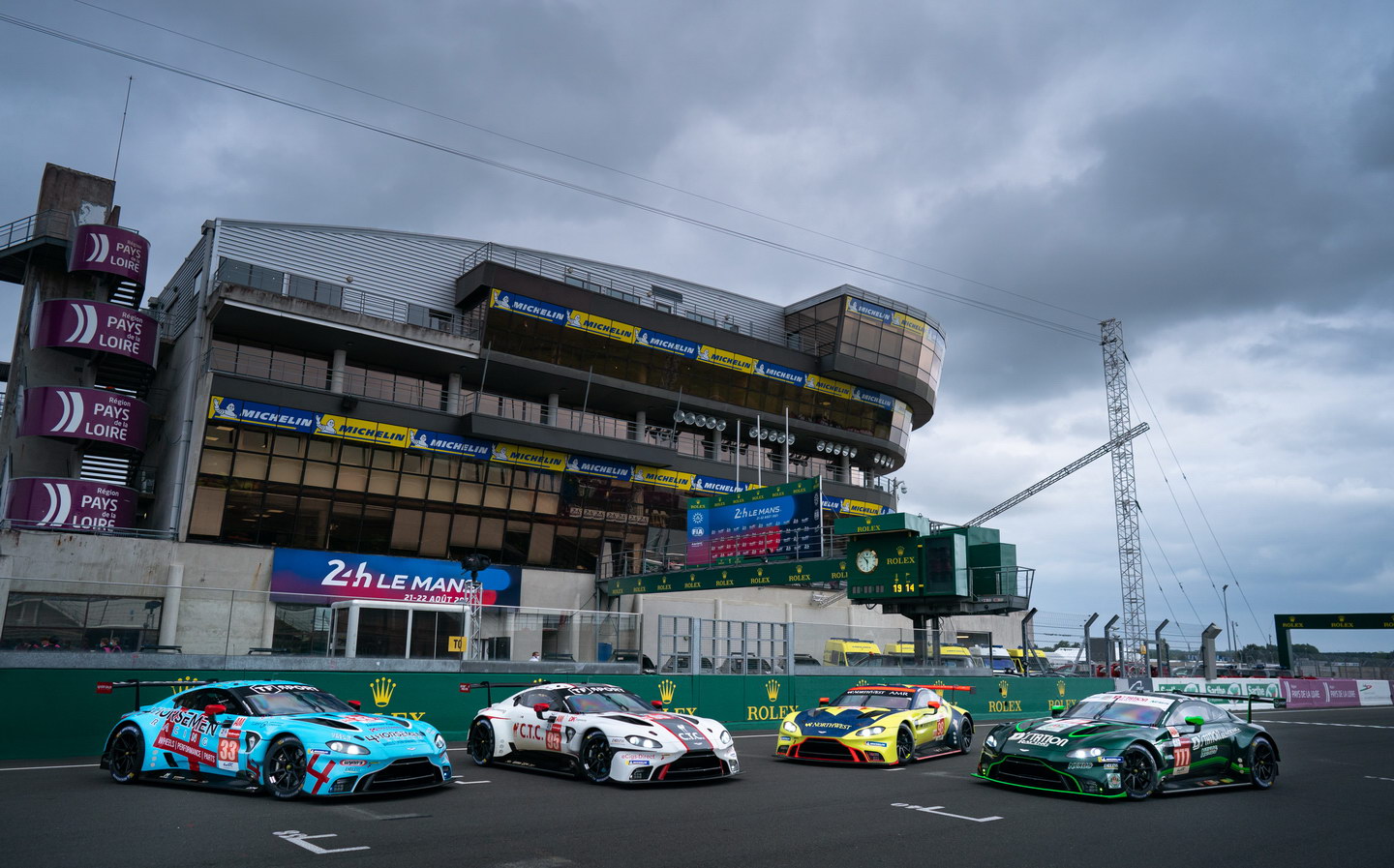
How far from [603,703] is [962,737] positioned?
724cm

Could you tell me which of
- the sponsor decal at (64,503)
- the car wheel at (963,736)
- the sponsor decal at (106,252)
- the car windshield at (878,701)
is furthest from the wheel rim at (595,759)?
the sponsor decal at (106,252)

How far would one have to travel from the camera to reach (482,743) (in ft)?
46.7

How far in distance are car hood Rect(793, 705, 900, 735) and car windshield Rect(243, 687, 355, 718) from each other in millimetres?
7229

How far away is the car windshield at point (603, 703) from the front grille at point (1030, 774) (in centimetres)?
502

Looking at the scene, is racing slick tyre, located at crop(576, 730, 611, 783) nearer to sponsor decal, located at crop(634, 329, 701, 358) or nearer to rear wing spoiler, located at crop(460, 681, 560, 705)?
rear wing spoiler, located at crop(460, 681, 560, 705)

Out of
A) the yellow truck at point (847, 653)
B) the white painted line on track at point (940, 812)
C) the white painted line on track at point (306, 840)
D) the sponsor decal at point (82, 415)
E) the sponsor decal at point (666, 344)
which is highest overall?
the sponsor decal at point (666, 344)

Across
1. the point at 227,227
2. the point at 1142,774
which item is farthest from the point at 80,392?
the point at 1142,774

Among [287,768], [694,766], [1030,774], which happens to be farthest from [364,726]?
[1030,774]

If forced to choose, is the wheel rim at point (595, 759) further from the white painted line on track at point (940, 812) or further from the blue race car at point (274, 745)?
the white painted line on track at point (940, 812)

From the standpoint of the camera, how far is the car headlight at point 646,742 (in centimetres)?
1218

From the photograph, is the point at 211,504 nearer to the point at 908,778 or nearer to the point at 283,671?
the point at 283,671

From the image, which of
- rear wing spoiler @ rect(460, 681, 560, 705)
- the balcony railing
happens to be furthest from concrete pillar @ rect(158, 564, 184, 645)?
the balcony railing

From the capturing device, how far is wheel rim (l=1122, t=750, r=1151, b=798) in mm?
11242

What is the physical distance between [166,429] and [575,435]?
16647 mm
